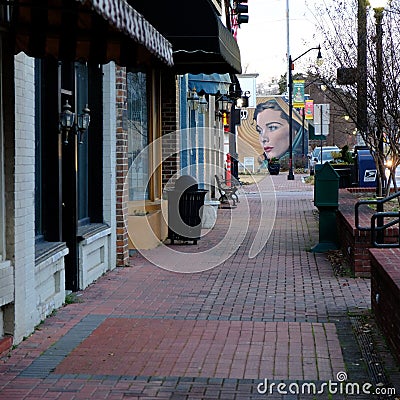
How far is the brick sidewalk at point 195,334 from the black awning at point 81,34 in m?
2.59

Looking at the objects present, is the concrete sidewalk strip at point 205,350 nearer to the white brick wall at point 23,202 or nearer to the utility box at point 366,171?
the white brick wall at point 23,202

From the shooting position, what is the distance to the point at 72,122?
9664 mm

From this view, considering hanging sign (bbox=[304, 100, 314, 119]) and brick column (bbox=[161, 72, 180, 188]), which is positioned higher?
hanging sign (bbox=[304, 100, 314, 119])

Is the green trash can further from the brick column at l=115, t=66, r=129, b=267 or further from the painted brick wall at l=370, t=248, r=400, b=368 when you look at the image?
the painted brick wall at l=370, t=248, r=400, b=368

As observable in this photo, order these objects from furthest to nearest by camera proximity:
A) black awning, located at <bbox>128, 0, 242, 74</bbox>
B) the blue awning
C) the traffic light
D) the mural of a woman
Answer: the mural of a woman, the traffic light, the blue awning, black awning, located at <bbox>128, 0, 242, 74</bbox>

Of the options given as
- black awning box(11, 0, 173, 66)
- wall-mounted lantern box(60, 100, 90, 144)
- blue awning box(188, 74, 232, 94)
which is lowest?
wall-mounted lantern box(60, 100, 90, 144)

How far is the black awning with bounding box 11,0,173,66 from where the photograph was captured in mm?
6051

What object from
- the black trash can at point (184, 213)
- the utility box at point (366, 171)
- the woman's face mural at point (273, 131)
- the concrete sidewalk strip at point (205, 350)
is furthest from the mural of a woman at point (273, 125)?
the concrete sidewalk strip at point (205, 350)

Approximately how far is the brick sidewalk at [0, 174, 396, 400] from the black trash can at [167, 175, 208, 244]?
179 centimetres

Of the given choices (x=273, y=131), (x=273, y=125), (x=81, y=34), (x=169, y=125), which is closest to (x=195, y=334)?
(x=81, y=34)

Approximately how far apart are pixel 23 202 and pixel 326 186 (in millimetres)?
7477

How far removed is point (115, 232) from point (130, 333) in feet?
13.2

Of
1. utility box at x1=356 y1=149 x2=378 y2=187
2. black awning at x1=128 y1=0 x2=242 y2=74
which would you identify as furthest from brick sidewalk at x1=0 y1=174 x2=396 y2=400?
utility box at x1=356 y1=149 x2=378 y2=187

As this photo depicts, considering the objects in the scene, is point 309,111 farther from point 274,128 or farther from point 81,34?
point 81,34
